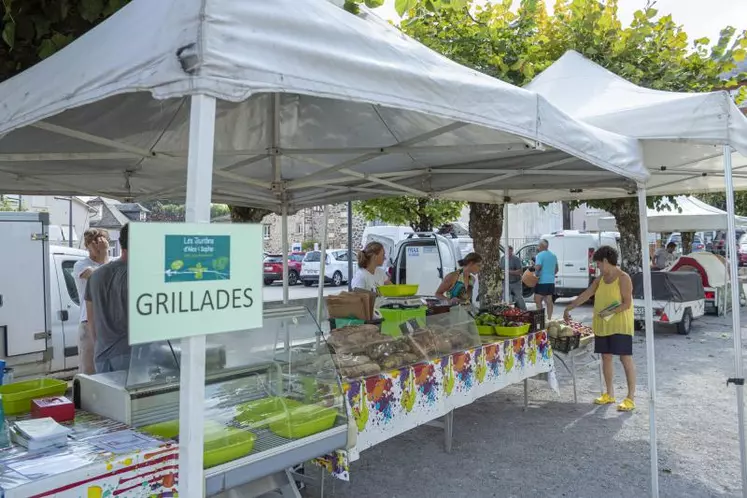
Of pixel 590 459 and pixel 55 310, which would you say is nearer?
pixel 590 459

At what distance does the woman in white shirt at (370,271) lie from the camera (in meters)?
6.55

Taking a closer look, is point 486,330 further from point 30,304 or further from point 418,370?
point 30,304

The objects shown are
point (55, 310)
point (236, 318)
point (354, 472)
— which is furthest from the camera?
point (55, 310)

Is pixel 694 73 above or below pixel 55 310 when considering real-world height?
above

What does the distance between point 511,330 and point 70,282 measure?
5236 mm

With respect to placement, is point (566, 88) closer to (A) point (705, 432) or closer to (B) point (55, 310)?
(A) point (705, 432)

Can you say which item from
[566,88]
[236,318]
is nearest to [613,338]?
[566,88]

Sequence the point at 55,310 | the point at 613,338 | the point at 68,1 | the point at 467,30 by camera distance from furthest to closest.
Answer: the point at 467,30 → the point at 55,310 → the point at 613,338 → the point at 68,1

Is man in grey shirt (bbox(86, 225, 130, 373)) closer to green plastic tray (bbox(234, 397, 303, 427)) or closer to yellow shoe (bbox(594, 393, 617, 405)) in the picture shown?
green plastic tray (bbox(234, 397, 303, 427))

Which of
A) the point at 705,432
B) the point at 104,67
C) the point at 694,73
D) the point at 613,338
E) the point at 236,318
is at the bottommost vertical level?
the point at 705,432

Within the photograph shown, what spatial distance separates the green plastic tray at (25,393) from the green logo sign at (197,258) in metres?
1.42

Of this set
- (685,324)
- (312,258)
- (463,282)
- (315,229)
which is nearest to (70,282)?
(463,282)

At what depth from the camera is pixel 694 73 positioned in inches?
357

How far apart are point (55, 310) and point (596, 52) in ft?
28.3
